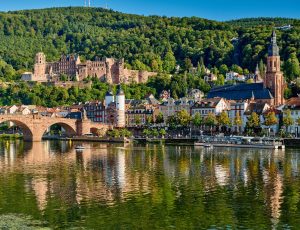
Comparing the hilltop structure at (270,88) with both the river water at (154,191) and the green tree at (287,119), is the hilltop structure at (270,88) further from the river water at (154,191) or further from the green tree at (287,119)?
the river water at (154,191)

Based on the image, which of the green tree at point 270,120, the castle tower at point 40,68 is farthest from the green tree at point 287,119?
the castle tower at point 40,68

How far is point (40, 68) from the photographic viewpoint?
121 metres

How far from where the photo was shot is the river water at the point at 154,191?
2356cm

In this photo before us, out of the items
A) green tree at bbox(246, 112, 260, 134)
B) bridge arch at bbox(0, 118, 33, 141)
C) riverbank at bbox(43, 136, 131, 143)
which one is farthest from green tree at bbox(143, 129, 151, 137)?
bridge arch at bbox(0, 118, 33, 141)

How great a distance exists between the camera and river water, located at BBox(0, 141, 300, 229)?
23562 mm

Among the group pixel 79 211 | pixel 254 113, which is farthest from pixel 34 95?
pixel 79 211

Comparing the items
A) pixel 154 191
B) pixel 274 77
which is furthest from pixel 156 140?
pixel 154 191

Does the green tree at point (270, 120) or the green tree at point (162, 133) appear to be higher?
the green tree at point (270, 120)

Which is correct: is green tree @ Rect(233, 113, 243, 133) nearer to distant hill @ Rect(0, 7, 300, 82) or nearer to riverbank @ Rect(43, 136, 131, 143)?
riverbank @ Rect(43, 136, 131, 143)

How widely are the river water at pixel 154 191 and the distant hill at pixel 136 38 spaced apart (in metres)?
70.9

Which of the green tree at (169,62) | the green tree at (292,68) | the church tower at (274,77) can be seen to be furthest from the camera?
the green tree at (169,62)

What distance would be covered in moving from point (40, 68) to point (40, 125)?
52.1 metres

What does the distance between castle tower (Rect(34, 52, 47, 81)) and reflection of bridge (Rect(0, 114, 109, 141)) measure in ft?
137

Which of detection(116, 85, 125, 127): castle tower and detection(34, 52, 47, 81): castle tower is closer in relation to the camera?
detection(116, 85, 125, 127): castle tower
